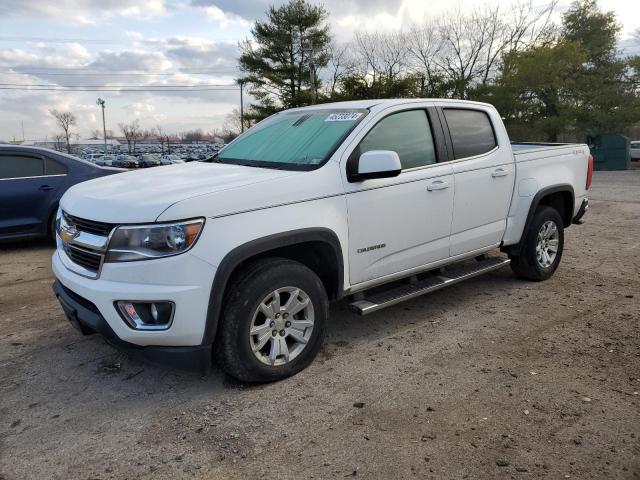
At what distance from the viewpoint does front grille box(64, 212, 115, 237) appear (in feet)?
9.89

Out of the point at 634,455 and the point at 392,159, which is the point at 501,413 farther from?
the point at 392,159

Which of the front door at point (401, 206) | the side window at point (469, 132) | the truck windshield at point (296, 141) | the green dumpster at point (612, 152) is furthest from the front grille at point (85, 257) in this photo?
the green dumpster at point (612, 152)

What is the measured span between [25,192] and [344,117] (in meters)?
5.45

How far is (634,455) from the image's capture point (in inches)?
103

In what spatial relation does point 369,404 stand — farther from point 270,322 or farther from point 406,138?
point 406,138

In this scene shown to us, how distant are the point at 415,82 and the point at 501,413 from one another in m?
34.9

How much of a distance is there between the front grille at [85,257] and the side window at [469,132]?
2.97 m

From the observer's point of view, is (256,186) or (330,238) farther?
(330,238)

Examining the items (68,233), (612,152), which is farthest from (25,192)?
(612,152)

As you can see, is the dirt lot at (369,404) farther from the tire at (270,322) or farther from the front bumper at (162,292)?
the front bumper at (162,292)

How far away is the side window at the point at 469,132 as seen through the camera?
4535mm

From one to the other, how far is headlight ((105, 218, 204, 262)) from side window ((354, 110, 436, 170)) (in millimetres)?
1422

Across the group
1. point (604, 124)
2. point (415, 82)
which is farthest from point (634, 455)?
point (415, 82)

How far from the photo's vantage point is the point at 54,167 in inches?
301
